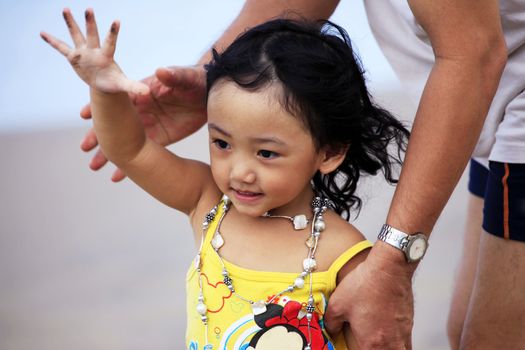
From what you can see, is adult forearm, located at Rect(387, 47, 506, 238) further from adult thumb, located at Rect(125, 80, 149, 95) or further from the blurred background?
adult thumb, located at Rect(125, 80, 149, 95)

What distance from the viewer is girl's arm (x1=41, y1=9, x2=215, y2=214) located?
7.45 feet

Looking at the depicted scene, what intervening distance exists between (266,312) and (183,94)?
784 mm

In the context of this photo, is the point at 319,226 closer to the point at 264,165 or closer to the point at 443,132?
the point at 264,165

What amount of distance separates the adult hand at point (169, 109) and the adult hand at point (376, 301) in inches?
31.2

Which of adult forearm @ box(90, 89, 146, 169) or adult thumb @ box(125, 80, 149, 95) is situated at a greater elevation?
adult thumb @ box(125, 80, 149, 95)

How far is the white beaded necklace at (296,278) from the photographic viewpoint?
231cm

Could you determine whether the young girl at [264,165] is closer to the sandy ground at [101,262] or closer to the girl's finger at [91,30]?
the girl's finger at [91,30]

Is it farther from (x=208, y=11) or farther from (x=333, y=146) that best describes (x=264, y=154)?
(x=208, y=11)

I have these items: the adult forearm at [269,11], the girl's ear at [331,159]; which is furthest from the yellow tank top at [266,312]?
the adult forearm at [269,11]

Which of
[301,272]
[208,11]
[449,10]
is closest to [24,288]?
[301,272]

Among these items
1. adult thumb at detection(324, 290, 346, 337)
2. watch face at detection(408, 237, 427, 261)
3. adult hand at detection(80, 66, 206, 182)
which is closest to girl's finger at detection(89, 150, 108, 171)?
adult hand at detection(80, 66, 206, 182)

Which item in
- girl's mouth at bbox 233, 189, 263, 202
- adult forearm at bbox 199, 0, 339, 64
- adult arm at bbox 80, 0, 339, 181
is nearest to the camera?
girl's mouth at bbox 233, 189, 263, 202

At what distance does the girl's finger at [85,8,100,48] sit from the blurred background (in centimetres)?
85

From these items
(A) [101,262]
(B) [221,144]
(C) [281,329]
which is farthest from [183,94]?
(A) [101,262]
